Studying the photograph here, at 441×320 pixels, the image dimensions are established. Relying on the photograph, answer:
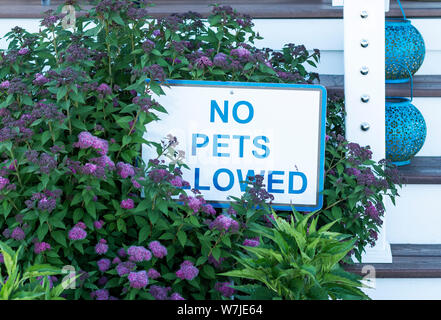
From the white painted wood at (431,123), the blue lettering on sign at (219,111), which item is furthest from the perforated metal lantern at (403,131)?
the blue lettering on sign at (219,111)

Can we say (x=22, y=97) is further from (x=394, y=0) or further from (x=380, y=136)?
(x=394, y=0)

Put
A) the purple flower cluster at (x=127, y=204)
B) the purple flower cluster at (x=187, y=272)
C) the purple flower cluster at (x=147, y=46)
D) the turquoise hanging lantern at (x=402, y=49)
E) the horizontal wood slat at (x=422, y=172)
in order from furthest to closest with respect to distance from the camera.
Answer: the turquoise hanging lantern at (x=402, y=49)
the horizontal wood slat at (x=422, y=172)
the purple flower cluster at (x=147, y=46)
the purple flower cluster at (x=127, y=204)
the purple flower cluster at (x=187, y=272)

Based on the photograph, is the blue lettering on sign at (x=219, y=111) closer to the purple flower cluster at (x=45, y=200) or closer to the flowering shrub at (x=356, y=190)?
the flowering shrub at (x=356, y=190)

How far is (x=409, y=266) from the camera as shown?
194 centimetres

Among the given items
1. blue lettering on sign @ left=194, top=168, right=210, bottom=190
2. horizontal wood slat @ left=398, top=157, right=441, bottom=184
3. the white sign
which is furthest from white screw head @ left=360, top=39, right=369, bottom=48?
blue lettering on sign @ left=194, top=168, right=210, bottom=190

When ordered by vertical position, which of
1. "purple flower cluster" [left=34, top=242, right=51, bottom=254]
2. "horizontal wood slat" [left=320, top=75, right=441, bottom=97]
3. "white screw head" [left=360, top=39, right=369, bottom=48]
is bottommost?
"purple flower cluster" [left=34, top=242, right=51, bottom=254]

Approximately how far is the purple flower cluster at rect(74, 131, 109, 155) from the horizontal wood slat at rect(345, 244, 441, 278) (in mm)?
771

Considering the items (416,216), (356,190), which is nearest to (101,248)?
(356,190)

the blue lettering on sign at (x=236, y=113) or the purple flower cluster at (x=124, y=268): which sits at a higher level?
the blue lettering on sign at (x=236, y=113)

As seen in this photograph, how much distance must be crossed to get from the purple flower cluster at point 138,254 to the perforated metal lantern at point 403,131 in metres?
0.97

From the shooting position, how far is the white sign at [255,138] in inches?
69.9

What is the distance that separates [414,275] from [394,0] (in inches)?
56.3

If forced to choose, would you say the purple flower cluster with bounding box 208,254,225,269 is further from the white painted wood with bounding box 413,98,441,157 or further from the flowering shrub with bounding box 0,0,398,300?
the white painted wood with bounding box 413,98,441,157

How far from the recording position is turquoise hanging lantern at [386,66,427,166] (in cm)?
210
